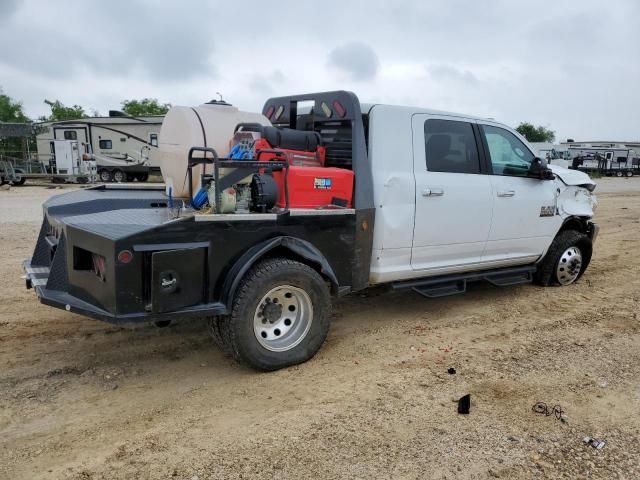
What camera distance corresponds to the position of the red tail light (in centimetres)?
341

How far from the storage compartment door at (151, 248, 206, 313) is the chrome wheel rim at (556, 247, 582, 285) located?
15.2ft

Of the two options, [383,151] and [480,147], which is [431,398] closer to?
[383,151]

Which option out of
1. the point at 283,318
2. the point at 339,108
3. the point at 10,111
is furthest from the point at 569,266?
the point at 10,111

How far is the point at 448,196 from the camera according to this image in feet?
16.2

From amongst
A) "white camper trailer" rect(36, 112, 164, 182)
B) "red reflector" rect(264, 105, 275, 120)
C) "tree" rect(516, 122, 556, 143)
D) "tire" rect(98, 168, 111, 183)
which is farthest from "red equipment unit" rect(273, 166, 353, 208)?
"tree" rect(516, 122, 556, 143)

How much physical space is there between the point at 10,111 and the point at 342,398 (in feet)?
165

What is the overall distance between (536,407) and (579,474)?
2.32 feet

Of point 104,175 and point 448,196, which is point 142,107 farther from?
point 448,196

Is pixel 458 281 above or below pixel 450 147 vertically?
below

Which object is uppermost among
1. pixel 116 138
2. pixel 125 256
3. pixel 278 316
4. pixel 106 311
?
pixel 116 138

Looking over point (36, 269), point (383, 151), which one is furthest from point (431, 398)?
point (36, 269)

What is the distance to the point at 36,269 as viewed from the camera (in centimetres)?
437

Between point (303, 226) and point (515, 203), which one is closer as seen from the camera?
point (303, 226)

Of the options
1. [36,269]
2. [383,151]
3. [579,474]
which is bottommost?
[579,474]
